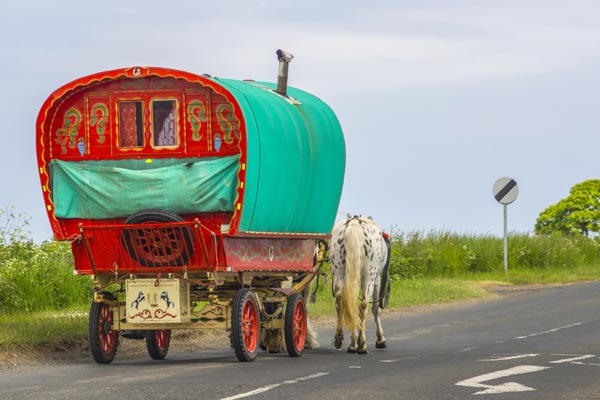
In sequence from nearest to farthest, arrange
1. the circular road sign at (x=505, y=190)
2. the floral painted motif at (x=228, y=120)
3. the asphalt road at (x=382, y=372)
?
1. the asphalt road at (x=382, y=372)
2. the floral painted motif at (x=228, y=120)
3. the circular road sign at (x=505, y=190)

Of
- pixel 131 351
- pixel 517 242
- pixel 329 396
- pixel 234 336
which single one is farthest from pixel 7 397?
pixel 517 242

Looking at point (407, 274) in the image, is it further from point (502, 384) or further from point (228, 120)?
point (502, 384)

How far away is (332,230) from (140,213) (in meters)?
3.73

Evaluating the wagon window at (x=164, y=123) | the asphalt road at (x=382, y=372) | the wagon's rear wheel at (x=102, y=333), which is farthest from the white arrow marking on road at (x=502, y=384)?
the wagon window at (x=164, y=123)

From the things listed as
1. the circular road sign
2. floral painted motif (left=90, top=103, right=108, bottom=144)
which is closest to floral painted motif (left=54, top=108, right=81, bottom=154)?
floral painted motif (left=90, top=103, right=108, bottom=144)

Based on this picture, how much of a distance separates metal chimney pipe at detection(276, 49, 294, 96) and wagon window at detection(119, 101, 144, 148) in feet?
9.11

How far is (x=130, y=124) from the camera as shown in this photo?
53.9ft

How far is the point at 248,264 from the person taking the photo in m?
16.4

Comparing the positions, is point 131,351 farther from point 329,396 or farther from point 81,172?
point 329,396

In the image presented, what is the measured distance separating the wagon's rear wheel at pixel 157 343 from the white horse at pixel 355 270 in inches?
94.6

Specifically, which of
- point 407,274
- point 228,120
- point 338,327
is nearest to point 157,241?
point 228,120

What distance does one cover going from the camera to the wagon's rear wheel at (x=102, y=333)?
1598 centimetres

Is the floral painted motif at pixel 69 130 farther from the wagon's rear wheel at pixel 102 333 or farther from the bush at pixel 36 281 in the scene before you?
the bush at pixel 36 281

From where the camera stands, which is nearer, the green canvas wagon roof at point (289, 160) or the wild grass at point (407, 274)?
the green canvas wagon roof at point (289, 160)
